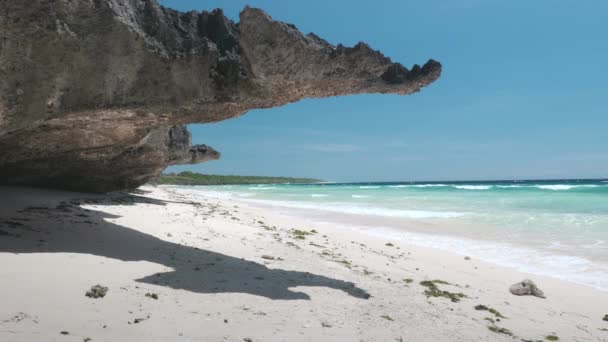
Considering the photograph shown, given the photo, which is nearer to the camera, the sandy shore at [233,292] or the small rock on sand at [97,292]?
the sandy shore at [233,292]

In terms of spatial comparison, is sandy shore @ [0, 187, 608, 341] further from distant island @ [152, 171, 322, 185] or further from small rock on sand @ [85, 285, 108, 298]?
distant island @ [152, 171, 322, 185]

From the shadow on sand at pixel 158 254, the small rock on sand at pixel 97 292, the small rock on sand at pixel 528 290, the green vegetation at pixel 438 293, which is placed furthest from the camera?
the small rock on sand at pixel 528 290

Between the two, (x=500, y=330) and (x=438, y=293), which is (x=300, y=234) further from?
(x=500, y=330)

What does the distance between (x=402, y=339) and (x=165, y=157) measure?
36.3 ft

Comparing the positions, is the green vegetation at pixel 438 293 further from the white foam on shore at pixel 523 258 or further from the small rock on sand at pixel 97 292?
the small rock on sand at pixel 97 292

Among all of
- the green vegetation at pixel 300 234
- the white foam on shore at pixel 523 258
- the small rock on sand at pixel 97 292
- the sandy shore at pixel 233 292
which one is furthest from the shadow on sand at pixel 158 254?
the white foam on shore at pixel 523 258

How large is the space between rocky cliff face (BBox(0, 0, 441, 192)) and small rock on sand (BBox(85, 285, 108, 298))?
77.4 inches

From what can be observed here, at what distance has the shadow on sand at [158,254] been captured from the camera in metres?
4.14

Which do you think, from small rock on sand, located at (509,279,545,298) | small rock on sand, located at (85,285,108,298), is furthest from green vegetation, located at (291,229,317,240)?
small rock on sand, located at (85,285,108,298)

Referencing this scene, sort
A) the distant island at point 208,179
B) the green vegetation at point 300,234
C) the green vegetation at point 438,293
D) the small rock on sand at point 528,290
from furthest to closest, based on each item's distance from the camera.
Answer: the distant island at point 208,179 < the green vegetation at point 300,234 < the small rock on sand at point 528,290 < the green vegetation at point 438,293

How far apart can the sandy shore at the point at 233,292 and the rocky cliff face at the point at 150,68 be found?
4.90 ft

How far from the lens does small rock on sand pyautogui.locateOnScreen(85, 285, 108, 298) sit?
334 cm

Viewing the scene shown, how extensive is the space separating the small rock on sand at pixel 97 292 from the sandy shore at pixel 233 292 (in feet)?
0.19

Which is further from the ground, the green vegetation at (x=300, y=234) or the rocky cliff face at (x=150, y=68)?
the rocky cliff face at (x=150, y=68)
